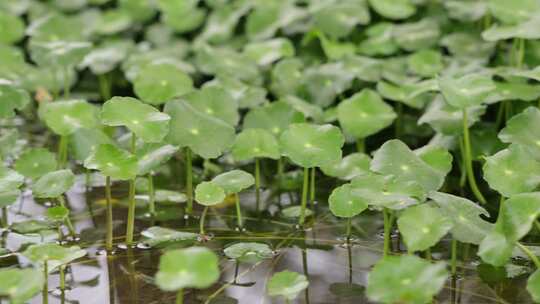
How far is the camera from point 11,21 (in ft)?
8.50

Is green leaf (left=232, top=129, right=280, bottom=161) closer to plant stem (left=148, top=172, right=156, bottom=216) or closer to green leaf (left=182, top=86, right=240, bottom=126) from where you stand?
green leaf (left=182, top=86, right=240, bottom=126)

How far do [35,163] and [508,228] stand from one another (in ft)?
3.42

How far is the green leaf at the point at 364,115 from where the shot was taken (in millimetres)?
1945

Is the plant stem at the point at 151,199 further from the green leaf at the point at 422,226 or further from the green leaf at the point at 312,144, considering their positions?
the green leaf at the point at 422,226

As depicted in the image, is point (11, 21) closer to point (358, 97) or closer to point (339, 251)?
point (358, 97)

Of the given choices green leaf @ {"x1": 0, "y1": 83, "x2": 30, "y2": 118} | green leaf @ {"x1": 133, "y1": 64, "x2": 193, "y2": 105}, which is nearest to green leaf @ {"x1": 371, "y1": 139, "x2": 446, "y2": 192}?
green leaf @ {"x1": 133, "y1": 64, "x2": 193, "y2": 105}

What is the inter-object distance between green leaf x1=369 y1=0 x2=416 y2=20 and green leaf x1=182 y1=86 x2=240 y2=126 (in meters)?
0.77

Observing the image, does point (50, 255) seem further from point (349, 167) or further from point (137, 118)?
point (349, 167)

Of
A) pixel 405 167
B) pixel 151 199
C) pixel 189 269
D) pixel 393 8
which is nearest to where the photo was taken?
pixel 189 269

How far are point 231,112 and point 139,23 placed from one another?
110cm

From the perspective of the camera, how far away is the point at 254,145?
1.81m

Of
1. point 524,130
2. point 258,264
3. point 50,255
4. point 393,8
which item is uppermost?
point 393,8

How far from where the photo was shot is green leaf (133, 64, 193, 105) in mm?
1916

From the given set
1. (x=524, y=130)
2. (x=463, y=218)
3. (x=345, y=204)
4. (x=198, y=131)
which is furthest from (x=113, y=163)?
(x=524, y=130)
